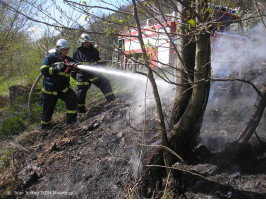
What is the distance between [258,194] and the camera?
7.27 feet

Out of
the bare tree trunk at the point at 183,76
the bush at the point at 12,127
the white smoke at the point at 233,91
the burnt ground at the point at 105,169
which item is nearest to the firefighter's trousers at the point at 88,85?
the burnt ground at the point at 105,169

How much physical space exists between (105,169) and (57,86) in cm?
240

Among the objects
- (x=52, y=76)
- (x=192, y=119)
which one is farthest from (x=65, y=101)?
(x=192, y=119)

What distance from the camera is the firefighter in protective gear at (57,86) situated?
14.9ft

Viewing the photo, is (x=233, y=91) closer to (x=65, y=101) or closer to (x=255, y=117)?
(x=255, y=117)

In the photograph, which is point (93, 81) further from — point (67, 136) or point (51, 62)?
point (67, 136)

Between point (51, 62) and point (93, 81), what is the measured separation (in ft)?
3.59

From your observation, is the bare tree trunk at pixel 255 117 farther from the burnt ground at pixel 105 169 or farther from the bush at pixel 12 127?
the bush at pixel 12 127

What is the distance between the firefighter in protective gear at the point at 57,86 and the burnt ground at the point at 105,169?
1.14 feet

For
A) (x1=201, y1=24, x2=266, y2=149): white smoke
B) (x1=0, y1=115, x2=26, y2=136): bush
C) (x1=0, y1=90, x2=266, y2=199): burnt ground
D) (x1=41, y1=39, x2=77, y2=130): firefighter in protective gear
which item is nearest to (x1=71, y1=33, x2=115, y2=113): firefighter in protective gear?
(x1=41, y1=39, x2=77, y2=130): firefighter in protective gear

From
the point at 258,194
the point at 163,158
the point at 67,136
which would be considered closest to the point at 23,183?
the point at 67,136

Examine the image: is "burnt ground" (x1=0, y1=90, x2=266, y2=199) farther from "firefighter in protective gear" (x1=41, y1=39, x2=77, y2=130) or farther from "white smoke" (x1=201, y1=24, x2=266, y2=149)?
"white smoke" (x1=201, y1=24, x2=266, y2=149)

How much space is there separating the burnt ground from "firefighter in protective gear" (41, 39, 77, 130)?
346 millimetres

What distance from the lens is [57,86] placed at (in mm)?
4645
